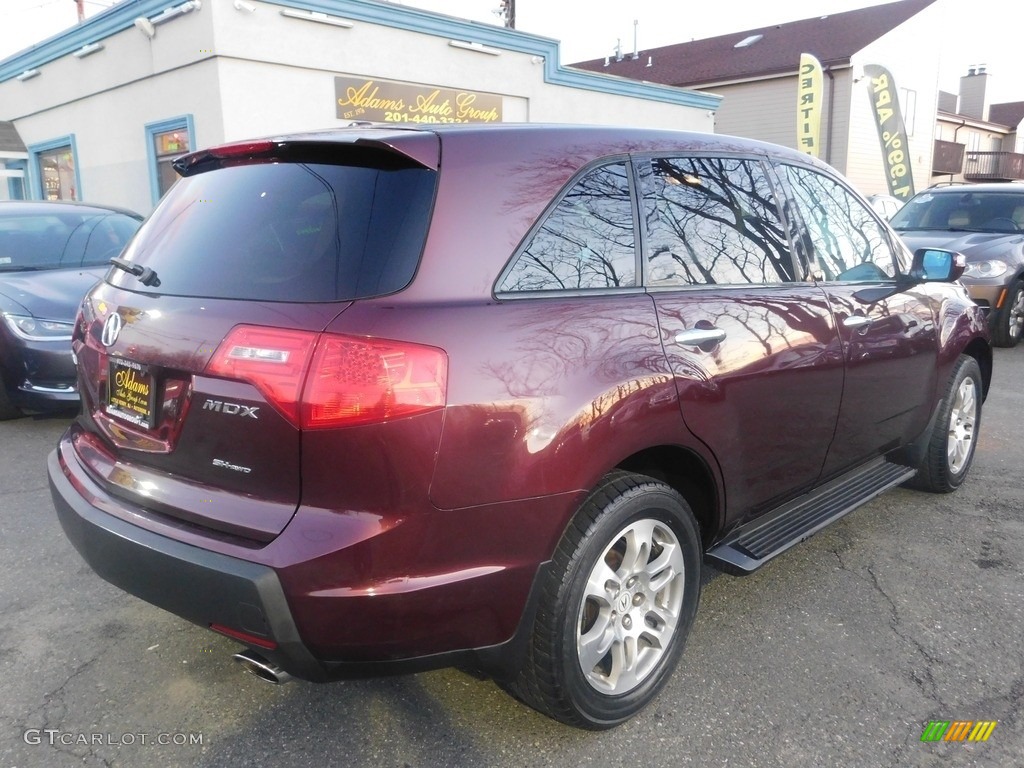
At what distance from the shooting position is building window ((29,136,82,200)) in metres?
14.6

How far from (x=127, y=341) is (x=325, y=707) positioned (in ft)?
4.15

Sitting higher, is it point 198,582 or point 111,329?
point 111,329

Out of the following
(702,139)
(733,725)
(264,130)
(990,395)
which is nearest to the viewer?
(733,725)

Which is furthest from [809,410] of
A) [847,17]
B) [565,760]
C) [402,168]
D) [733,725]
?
[847,17]

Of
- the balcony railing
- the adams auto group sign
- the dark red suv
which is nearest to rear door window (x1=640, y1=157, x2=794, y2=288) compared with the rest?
the dark red suv

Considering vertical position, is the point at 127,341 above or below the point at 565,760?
above

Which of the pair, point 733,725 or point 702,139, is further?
→ point 702,139

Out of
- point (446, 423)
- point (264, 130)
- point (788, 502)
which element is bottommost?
point (788, 502)

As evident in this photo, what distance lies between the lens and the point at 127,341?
7.68ft

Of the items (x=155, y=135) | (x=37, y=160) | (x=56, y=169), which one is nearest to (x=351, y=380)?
(x=155, y=135)

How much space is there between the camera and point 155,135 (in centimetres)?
1234

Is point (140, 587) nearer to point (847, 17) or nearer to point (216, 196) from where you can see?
point (216, 196)

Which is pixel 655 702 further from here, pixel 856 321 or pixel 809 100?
pixel 809 100
